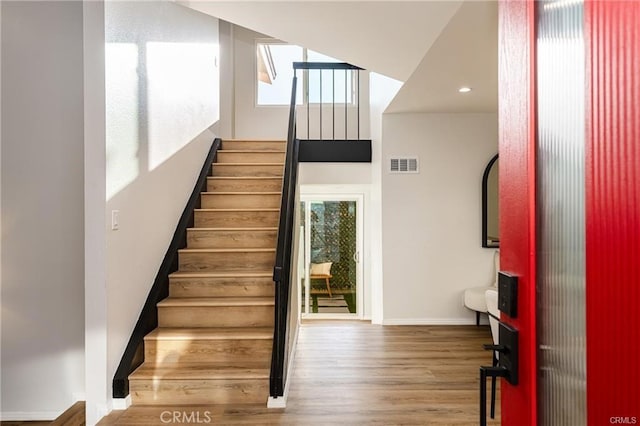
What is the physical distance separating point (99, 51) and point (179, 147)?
148cm

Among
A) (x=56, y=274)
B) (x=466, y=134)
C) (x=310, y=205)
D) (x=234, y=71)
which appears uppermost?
(x=234, y=71)

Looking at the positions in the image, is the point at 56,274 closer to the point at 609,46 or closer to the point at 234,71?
the point at 609,46

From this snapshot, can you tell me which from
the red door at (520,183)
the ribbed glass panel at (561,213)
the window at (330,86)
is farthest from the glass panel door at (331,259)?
the ribbed glass panel at (561,213)

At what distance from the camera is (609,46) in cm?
83

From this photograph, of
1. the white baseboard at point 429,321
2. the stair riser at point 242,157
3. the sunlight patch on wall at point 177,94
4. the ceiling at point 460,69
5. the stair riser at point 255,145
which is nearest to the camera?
the ceiling at point 460,69

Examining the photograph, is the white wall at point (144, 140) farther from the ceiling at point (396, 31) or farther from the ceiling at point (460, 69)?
the ceiling at point (460, 69)

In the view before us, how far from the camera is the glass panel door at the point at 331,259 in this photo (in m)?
6.52

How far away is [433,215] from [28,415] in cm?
419

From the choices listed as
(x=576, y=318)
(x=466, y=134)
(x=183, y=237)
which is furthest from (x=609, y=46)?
(x=466, y=134)

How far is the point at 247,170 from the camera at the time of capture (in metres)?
4.81

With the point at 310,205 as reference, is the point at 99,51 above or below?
above

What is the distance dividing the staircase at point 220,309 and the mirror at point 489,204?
2.44 meters

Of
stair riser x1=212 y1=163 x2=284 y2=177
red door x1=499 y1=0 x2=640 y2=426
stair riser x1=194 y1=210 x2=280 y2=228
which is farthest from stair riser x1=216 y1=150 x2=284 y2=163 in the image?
red door x1=499 y1=0 x2=640 y2=426

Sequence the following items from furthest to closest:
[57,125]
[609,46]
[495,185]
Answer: [495,185] < [57,125] < [609,46]
